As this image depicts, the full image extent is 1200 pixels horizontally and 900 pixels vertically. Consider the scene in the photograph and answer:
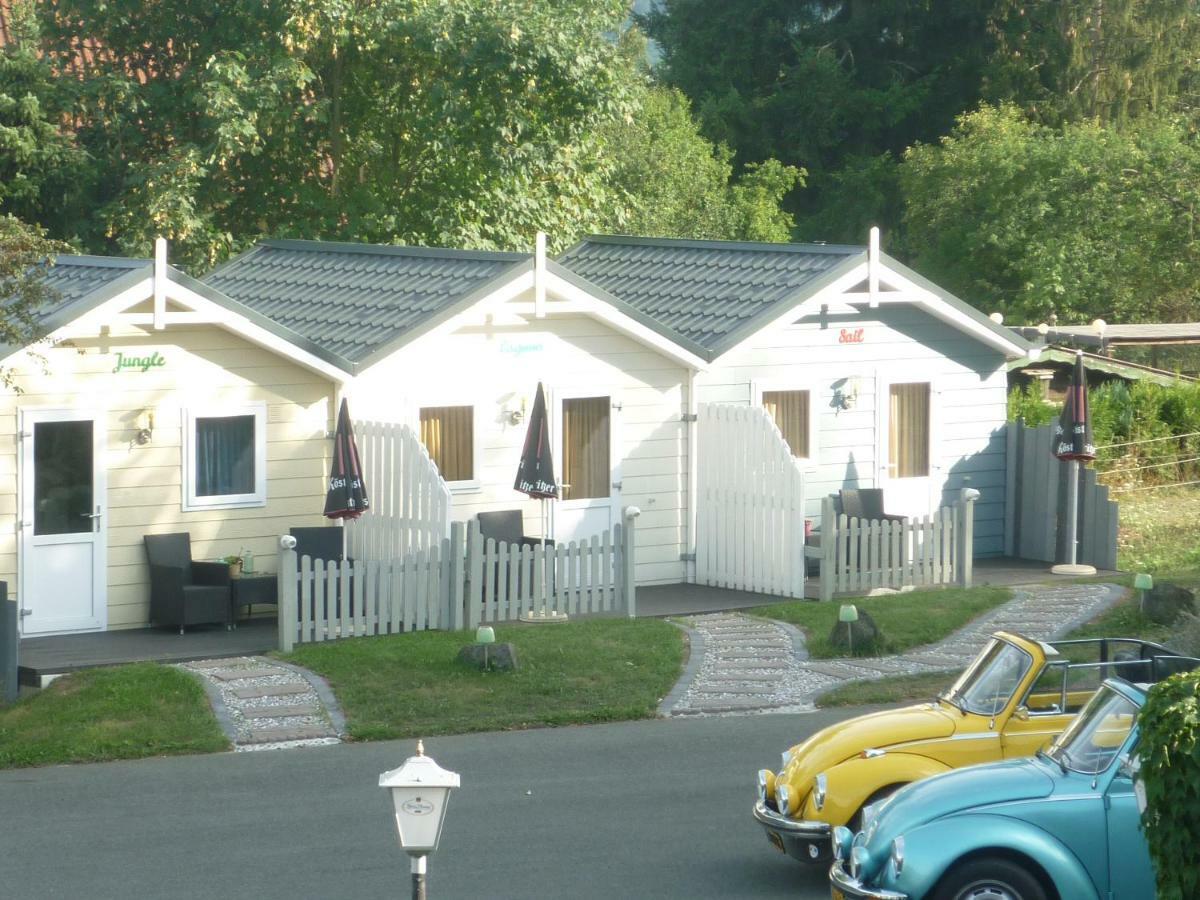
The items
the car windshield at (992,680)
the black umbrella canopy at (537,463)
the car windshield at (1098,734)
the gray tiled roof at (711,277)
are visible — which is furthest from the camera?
the gray tiled roof at (711,277)

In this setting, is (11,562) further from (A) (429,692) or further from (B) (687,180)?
(B) (687,180)

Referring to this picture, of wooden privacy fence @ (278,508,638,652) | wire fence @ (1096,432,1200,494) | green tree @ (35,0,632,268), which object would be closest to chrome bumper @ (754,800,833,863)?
wooden privacy fence @ (278,508,638,652)

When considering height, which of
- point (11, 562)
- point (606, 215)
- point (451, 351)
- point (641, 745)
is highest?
point (606, 215)

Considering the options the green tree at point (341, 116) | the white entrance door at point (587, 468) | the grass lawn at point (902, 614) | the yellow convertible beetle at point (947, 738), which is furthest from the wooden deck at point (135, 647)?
the green tree at point (341, 116)

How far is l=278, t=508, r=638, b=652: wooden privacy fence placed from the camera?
16625 mm

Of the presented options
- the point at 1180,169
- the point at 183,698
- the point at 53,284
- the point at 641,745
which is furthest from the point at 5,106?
the point at 1180,169

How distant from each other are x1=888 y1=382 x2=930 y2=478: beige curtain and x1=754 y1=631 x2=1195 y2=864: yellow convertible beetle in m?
12.5

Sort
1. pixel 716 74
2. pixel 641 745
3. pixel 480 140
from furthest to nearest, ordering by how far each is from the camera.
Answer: pixel 716 74 → pixel 480 140 → pixel 641 745

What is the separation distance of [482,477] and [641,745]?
6.60 m

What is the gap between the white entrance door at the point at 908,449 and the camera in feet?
73.5

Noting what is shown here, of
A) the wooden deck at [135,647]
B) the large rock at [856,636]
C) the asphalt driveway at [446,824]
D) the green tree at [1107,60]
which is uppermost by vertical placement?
the green tree at [1107,60]

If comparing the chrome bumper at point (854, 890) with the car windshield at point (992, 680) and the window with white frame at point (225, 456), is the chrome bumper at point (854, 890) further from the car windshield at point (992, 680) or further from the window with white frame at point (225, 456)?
the window with white frame at point (225, 456)

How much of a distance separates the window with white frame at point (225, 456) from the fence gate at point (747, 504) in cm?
530

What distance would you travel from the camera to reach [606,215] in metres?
31.1
